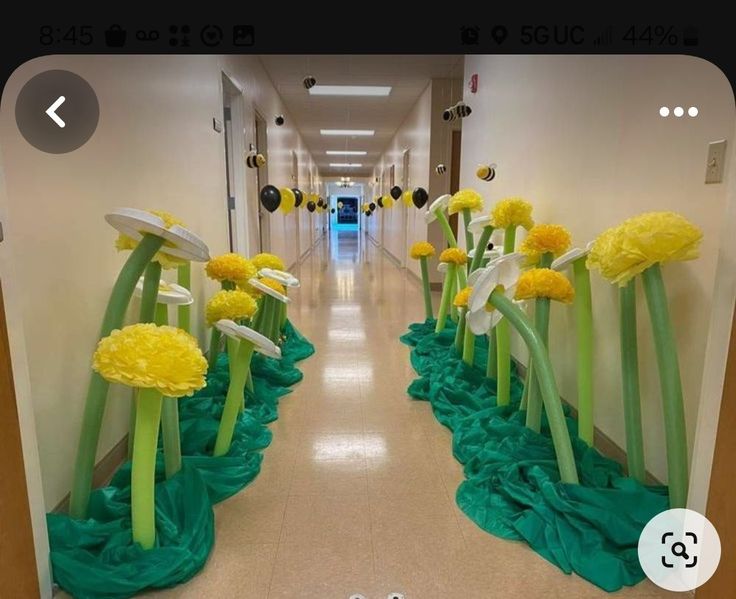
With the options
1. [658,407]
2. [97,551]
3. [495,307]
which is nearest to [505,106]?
[495,307]

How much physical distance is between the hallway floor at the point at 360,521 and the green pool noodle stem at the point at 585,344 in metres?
0.64

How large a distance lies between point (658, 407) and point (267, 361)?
2420mm

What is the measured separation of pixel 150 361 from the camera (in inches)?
54.1

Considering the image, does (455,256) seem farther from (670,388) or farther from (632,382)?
(670,388)

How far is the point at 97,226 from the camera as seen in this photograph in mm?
1998

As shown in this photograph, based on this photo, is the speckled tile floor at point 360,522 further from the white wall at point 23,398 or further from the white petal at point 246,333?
the white petal at point 246,333

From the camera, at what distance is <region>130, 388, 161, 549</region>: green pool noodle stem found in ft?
4.83

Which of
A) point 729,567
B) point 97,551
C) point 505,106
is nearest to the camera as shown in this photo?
point 729,567

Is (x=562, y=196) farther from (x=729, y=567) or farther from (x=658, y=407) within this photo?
(x=729, y=567)

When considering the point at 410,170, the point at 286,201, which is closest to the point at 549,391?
the point at 286,201

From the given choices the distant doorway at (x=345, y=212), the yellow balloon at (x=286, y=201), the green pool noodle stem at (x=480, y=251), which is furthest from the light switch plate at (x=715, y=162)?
the distant doorway at (x=345, y=212)

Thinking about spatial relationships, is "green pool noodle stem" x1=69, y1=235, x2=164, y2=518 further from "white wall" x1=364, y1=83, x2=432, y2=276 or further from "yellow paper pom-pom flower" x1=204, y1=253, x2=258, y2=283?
"white wall" x1=364, y1=83, x2=432, y2=276

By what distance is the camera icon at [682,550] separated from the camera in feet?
4.73
